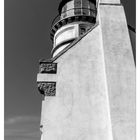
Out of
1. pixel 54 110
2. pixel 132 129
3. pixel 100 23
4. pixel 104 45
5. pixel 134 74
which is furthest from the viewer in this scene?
pixel 100 23

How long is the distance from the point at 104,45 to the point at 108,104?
5.42 feet

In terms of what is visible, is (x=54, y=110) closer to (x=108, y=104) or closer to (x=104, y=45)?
(x=108, y=104)

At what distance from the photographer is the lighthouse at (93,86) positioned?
152 inches

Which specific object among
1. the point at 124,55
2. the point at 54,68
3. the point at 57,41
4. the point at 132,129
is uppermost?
the point at 57,41

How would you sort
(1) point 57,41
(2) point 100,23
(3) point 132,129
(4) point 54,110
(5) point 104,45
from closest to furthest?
(3) point 132,129 → (4) point 54,110 → (5) point 104,45 → (2) point 100,23 → (1) point 57,41

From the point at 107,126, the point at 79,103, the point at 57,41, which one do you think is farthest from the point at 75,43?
the point at 57,41

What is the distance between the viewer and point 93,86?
171 inches

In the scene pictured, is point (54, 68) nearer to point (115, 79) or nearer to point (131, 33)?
point (115, 79)

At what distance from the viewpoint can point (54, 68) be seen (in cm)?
441

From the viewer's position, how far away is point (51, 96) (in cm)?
412

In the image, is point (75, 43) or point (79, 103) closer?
point (79, 103)

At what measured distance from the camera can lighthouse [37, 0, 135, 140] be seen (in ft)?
12.7

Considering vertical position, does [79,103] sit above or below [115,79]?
below

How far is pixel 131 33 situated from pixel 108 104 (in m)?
2.63
